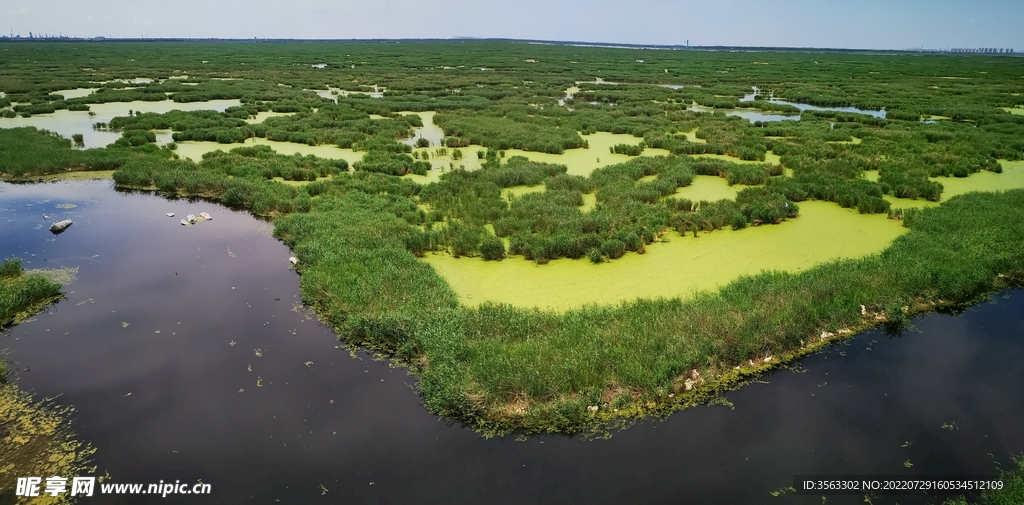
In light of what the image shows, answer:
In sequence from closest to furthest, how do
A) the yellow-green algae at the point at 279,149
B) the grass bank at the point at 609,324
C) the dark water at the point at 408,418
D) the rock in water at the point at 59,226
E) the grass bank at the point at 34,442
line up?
the grass bank at the point at 34,442
the dark water at the point at 408,418
the grass bank at the point at 609,324
the rock in water at the point at 59,226
the yellow-green algae at the point at 279,149

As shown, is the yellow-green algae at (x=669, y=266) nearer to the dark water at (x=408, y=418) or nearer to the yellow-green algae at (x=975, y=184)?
the yellow-green algae at (x=975, y=184)

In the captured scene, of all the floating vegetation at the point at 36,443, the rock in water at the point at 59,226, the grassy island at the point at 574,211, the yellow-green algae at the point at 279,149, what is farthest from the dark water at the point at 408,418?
the yellow-green algae at the point at 279,149

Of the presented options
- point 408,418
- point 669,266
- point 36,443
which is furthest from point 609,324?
point 36,443

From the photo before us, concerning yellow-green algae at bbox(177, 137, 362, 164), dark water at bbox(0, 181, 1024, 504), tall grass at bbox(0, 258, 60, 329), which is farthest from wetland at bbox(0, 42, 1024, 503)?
yellow-green algae at bbox(177, 137, 362, 164)

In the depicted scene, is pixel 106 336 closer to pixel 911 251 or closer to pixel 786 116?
pixel 911 251

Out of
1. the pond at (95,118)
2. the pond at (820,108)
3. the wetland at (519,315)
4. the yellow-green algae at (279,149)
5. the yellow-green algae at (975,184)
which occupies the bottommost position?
the wetland at (519,315)
